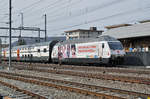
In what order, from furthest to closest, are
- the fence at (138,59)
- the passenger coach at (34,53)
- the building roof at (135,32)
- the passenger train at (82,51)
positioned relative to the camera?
the passenger coach at (34,53)
the building roof at (135,32)
the fence at (138,59)
the passenger train at (82,51)

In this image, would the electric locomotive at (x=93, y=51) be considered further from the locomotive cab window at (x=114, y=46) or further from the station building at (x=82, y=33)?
the station building at (x=82, y=33)

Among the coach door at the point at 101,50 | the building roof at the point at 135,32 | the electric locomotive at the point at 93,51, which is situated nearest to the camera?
the electric locomotive at the point at 93,51

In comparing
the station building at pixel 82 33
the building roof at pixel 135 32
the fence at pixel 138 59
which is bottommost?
the fence at pixel 138 59

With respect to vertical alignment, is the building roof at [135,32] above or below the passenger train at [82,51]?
above

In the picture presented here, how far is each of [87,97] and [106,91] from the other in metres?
1.38

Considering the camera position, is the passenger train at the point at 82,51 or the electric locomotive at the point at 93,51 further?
the passenger train at the point at 82,51

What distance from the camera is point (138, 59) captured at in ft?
91.0

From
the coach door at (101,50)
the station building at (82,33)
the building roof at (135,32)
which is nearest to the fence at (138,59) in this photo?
the building roof at (135,32)

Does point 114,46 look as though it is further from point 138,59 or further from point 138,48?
point 138,48

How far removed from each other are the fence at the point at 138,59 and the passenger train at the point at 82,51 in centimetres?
400

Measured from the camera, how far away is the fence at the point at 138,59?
26.6 meters

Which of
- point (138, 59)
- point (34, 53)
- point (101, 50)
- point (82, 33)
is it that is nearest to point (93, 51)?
point (101, 50)

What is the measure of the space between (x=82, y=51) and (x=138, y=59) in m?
7.00

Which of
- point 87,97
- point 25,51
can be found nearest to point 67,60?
point 25,51
